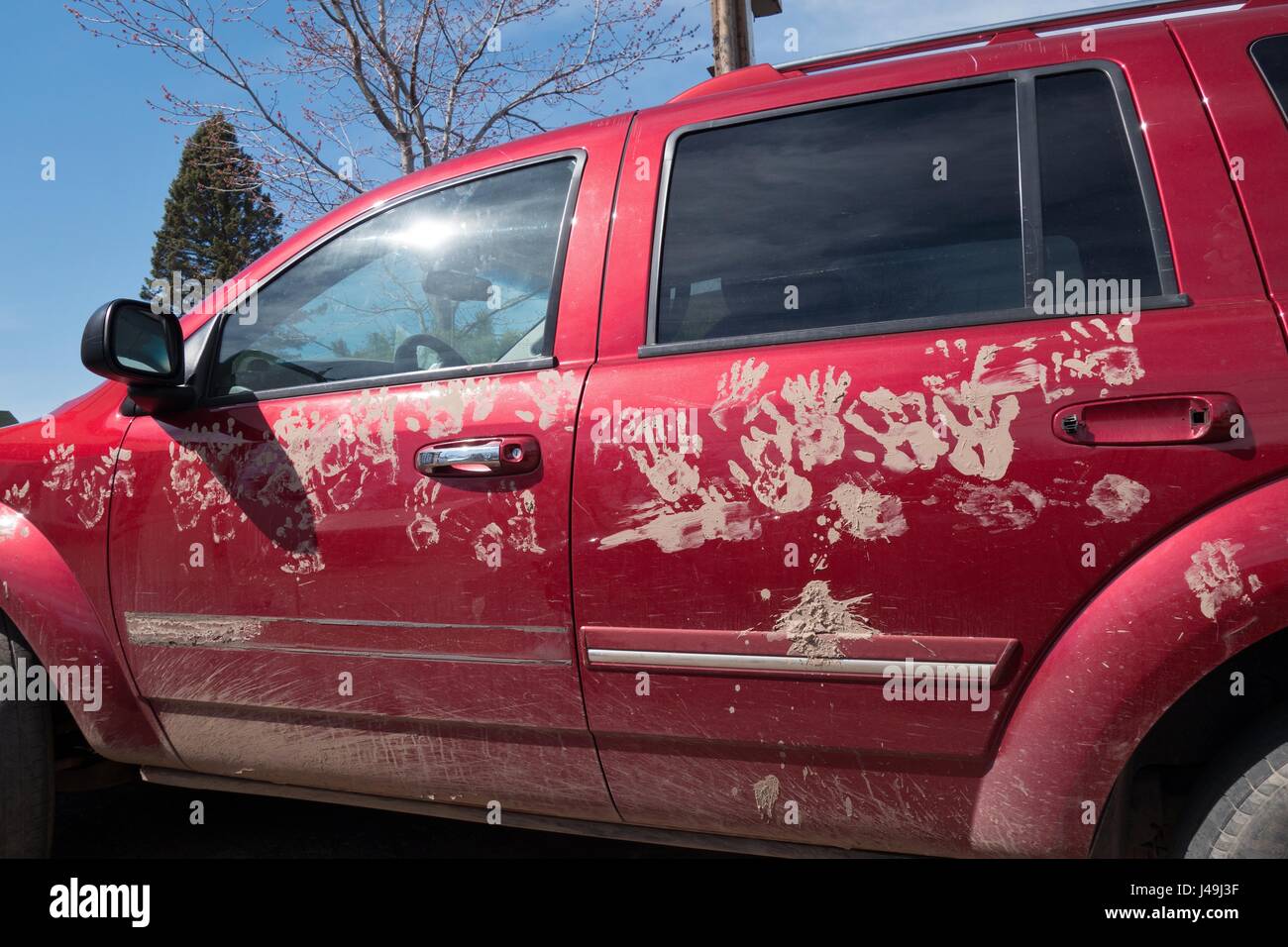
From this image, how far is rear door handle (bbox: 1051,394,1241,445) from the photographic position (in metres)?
1.46

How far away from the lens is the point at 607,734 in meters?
1.84

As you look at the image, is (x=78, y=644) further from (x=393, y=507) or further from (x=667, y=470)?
(x=667, y=470)

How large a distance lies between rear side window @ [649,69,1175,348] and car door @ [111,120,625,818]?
24 cm

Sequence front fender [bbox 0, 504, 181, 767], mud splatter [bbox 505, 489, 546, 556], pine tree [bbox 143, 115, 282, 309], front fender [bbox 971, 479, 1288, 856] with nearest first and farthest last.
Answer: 1. front fender [bbox 971, 479, 1288, 856]
2. mud splatter [bbox 505, 489, 546, 556]
3. front fender [bbox 0, 504, 181, 767]
4. pine tree [bbox 143, 115, 282, 309]

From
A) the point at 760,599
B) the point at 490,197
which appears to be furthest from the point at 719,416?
the point at 490,197

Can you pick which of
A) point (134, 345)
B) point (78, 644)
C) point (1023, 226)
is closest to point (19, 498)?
point (78, 644)

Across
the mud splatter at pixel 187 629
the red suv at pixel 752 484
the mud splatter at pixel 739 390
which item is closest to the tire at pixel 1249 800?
the red suv at pixel 752 484

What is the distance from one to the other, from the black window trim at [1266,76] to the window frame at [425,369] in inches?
51.2

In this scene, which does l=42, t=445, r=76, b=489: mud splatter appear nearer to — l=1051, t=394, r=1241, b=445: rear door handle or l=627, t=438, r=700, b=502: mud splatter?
l=627, t=438, r=700, b=502: mud splatter

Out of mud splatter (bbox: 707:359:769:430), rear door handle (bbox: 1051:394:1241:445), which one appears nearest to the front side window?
mud splatter (bbox: 707:359:769:430)

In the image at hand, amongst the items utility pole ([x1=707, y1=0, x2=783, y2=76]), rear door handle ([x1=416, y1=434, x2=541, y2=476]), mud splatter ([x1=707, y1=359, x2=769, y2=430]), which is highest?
utility pole ([x1=707, y1=0, x2=783, y2=76])

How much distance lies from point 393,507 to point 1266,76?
1817 millimetres

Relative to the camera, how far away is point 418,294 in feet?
7.34
